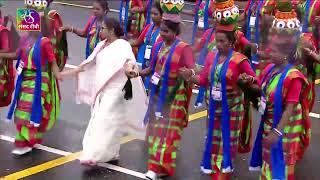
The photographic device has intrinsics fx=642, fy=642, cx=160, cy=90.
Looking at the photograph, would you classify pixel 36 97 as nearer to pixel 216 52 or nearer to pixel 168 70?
pixel 168 70

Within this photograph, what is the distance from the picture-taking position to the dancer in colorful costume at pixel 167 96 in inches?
229

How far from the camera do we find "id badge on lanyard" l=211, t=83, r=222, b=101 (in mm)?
5367

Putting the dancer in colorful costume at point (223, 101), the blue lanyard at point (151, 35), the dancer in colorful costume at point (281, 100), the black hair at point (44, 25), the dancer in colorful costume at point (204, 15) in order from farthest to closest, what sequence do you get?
the dancer in colorful costume at point (204, 15) < the blue lanyard at point (151, 35) < the black hair at point (44, 25) < the dancer in colorful costume at point (223, 101) < the dancer in colorful costume at point (281, 100)

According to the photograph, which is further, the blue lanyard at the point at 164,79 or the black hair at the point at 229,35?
the blue lanyard at the point at 164,79

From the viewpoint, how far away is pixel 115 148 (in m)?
6.30

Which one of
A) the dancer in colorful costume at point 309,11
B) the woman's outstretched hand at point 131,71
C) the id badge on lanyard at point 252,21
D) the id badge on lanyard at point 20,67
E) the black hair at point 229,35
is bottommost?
the id badge on lanyard at point 20,67

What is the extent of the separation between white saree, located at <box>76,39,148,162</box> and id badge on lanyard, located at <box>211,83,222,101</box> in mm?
1020

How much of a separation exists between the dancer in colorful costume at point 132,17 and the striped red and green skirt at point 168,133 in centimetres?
379

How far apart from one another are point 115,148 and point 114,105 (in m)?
0.47

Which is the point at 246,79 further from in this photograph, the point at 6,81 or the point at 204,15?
the point at 204,15

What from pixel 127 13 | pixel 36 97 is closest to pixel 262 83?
pixel 36 97

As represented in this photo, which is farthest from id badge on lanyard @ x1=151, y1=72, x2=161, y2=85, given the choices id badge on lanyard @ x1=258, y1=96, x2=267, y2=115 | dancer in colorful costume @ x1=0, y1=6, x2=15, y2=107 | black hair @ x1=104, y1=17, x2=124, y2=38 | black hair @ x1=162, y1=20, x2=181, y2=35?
dancer in colorful costume @ x1=0, y1=6, x2=15, y2=107

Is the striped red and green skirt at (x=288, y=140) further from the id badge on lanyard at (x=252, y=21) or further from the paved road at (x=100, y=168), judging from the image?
the id badge on lanyard at (x=252, y=21)

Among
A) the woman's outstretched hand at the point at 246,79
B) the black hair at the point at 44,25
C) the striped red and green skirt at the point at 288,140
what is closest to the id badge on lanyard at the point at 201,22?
the black hair at the point at 44,25
